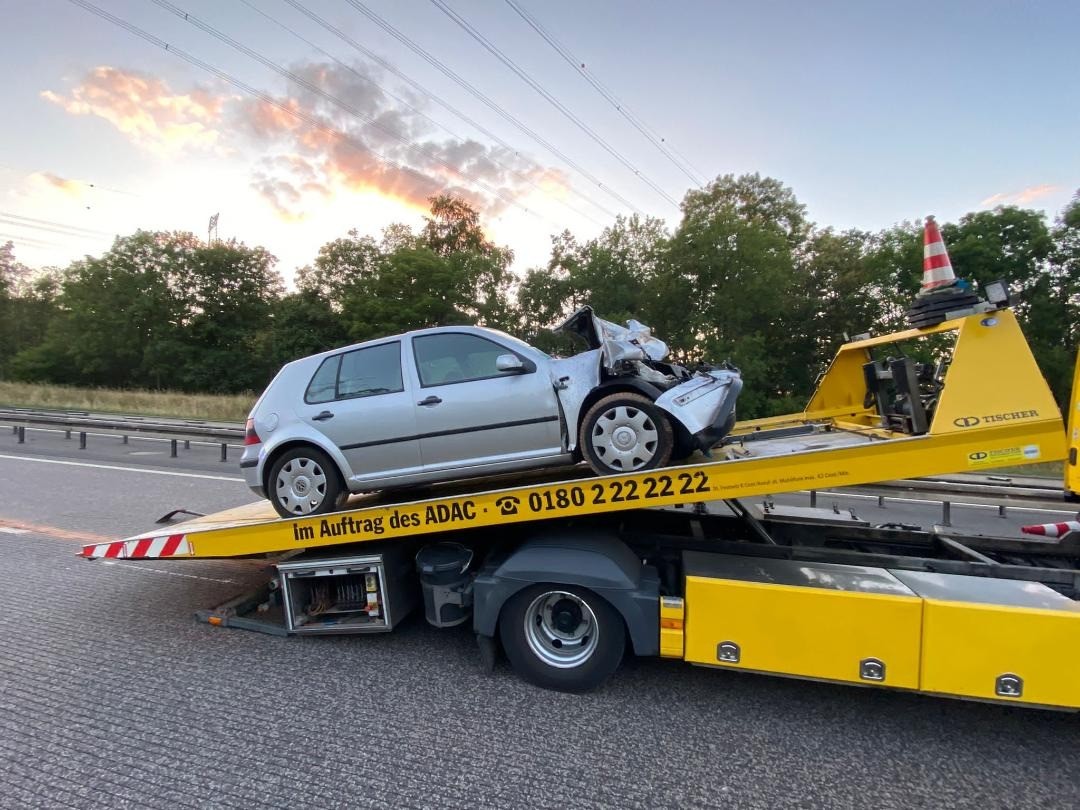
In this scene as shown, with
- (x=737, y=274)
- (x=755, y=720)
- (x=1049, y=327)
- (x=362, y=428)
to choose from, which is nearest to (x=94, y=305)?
(x=737, y=274)

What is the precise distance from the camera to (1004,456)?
284 centimetres

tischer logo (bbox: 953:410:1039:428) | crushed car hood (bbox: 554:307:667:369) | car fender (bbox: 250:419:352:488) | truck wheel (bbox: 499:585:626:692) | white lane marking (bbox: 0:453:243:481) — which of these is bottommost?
white lane marking (bbox: 0:453:243:481)

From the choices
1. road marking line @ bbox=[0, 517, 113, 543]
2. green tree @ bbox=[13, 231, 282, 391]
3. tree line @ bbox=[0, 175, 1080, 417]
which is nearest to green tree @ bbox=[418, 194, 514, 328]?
tree line @ bbox=[0, 175, 1080, 417]

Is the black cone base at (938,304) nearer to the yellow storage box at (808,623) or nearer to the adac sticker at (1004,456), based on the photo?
the adac sticker at (1004,456)

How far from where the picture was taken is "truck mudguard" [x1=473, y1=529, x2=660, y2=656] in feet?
10.8

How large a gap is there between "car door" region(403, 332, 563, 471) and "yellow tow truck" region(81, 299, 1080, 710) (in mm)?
452

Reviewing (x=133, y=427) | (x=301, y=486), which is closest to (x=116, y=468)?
(x=133, y=427)

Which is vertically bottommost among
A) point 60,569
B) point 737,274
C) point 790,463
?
point 60,569

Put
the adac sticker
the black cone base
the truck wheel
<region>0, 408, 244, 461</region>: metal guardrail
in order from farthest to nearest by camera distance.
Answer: <region>0, 408, 244, 461</region>: metal guardrail, the truck wheel, the black cone base, the adac sticker

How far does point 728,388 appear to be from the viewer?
3.86m

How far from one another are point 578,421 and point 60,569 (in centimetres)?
560

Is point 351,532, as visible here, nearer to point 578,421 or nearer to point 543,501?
point 543,501

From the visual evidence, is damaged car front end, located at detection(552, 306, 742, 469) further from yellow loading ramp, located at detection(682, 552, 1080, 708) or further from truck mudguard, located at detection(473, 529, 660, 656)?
yellow loading ramp, located at detection(682, 552, 1080, 708)

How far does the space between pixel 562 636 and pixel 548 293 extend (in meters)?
29.1
